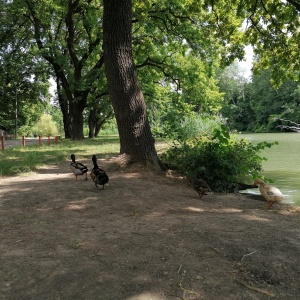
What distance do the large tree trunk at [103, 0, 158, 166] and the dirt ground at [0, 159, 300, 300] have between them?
2.93 m

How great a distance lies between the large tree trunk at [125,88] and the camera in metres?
10.1

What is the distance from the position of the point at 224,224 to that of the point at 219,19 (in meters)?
9.99

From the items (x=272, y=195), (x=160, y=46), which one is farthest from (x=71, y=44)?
(x=272, y=195)

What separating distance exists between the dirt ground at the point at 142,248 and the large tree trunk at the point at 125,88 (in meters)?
2.93

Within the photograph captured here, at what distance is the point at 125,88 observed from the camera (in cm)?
1022

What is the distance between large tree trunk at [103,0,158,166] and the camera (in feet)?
33.2

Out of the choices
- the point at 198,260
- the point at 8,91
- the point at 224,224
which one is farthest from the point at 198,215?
the point at 8,91

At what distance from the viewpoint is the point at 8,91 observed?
42219mm

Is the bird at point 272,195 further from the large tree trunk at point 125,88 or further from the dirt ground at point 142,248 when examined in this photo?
the large tree trunk at point 125,88

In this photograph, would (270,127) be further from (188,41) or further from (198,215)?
(198,215)

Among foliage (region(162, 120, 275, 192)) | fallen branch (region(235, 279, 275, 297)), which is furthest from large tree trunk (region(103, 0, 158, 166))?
fallen branch (region(235, 279, 275, 297))

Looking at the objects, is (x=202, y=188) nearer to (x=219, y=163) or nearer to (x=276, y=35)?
(x=219, y=163)

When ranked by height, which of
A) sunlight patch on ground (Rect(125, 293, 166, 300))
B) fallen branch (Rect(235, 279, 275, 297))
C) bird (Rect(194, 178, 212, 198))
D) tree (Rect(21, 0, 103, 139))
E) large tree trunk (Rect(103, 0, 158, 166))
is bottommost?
fallen branch (Rect(235, 279, 275, 297))

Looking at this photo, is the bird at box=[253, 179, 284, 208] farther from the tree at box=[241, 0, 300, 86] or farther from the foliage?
the tree at box=[241, 0, 300, 86]
